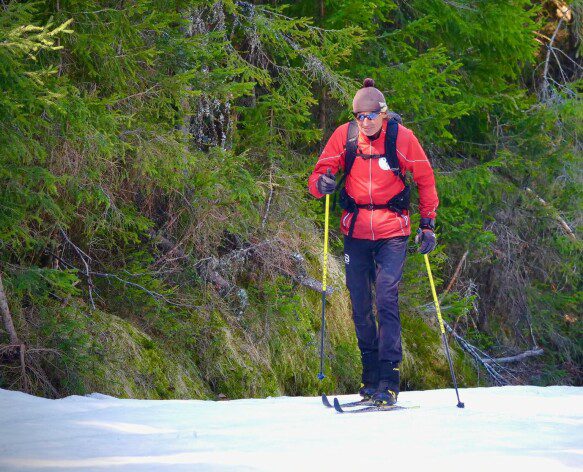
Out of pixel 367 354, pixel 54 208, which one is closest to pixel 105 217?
pixel 54 208

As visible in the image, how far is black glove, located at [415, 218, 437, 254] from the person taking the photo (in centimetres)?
750

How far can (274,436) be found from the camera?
17.5 ft

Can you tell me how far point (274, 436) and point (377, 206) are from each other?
97.5 inches

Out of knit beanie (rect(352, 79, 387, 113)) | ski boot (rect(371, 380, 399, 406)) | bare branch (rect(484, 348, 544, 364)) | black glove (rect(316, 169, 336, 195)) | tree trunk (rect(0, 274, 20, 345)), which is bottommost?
bare branch (rect(484, 348, 544, 364))

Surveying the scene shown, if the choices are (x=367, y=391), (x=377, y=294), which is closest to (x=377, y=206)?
(x=377, y=294)

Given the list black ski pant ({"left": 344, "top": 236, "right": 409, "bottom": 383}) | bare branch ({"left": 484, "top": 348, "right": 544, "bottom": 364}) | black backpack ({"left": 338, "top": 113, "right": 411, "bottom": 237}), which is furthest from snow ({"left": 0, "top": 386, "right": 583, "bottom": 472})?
bare branch ({"left": 484, "top": 348, "right": 544, "bottom": 364})

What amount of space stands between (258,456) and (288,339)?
6096 millimetres

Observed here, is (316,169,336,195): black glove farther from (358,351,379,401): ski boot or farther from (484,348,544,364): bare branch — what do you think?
(484,348,544,364): bare branch

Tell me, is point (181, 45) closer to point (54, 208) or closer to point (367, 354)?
point (54, 208)

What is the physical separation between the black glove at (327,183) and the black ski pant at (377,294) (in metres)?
0.42

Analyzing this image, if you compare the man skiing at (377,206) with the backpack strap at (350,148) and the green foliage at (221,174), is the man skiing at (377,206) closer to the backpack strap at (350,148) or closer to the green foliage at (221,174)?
the backpack strap at (350,148)

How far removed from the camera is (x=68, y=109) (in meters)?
7.16

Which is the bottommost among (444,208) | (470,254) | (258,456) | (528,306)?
(528,306)

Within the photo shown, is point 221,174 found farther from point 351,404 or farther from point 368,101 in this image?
point 351,404
